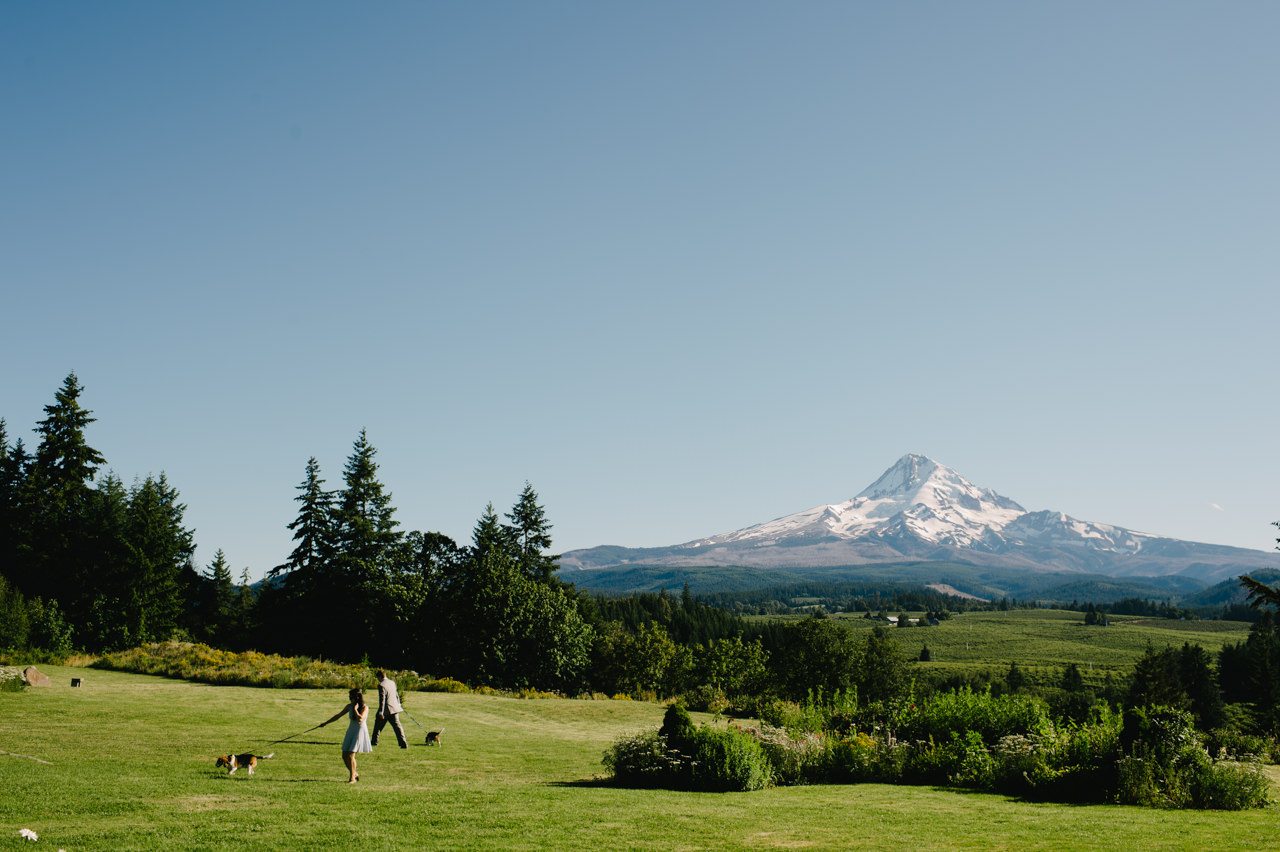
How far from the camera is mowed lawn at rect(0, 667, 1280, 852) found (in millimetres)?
10391

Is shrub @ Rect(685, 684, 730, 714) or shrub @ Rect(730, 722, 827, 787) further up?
shrub @ Rect(730, 722, 827, 787)

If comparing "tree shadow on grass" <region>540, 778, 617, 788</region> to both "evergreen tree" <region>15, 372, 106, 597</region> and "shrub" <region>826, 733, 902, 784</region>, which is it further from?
"evergreen tree" <region>15, 372, 106, 597</region>

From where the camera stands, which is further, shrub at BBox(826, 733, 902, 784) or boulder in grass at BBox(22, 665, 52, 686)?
boulder in grass at BBox(22, 665, 52, 686)

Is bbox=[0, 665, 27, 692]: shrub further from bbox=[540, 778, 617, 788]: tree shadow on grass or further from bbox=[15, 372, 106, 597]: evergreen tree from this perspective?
bbox=[15, 372, 106, 597]: evergreen tree

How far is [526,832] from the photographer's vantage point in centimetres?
1093

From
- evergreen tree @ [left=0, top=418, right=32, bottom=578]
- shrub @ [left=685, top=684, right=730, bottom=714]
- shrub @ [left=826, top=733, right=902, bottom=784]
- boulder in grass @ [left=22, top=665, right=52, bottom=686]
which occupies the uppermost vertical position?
evergreen tree @ [left=0, top=418, right=32, bottom=578]

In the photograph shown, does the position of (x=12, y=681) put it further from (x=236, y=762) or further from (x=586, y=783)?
(x=586, y=783)

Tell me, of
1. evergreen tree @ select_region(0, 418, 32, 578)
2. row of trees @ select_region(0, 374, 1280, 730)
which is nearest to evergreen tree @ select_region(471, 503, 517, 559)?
row of trees @ select_region(0, 374, 1280, 730)

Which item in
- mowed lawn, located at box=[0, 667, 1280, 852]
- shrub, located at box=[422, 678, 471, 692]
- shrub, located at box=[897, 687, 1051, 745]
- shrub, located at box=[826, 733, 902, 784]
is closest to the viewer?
mowed lawn, located at box=[0, 667, 1280, 852]

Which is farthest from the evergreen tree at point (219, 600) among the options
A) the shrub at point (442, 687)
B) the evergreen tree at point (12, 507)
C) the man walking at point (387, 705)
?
the man walking at point (387, 705)

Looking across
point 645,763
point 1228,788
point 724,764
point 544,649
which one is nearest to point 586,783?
point 645,763

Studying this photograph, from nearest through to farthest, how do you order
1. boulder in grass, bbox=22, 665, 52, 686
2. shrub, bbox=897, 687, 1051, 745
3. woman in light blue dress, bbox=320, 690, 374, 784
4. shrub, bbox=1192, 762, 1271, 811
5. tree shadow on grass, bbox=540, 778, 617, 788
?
shrub, bbox=1192, 762, 1271, 811 < woman in light blue dress, bbox=320, 690, 374, 784 < tree shadow on grass, bbox=540, 778, 617, 788 < shrub, bbox=897, 687, 1051, 745 < boulder in grass, bbox=22, 665, 52, 686

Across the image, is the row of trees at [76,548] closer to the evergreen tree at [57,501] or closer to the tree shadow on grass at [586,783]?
the evergreen tree at [57,501]

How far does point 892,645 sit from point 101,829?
9548 centimetres
